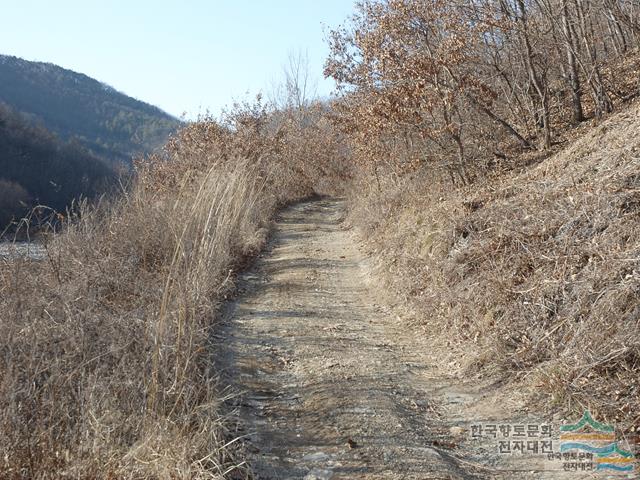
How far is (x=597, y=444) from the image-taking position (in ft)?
11.6

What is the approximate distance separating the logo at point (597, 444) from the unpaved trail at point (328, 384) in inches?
26.3

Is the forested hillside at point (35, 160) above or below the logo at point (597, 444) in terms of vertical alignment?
above

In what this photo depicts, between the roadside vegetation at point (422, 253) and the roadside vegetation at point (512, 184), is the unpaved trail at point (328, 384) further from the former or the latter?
the roadside vegetation at point (512, 184)

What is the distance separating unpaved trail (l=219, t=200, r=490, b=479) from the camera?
3.54 metres

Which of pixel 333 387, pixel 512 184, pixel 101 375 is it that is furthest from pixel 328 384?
pixel 512 184

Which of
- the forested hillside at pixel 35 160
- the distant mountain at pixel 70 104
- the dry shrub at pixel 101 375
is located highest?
the distant mountain at pixel 70 104

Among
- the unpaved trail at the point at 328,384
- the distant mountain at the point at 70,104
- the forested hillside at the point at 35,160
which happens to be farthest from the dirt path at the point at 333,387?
the distant mountain at the point at 70,104

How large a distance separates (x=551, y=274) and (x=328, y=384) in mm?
2004

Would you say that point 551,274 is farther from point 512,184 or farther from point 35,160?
point 35,160

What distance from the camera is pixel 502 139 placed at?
10.9 m

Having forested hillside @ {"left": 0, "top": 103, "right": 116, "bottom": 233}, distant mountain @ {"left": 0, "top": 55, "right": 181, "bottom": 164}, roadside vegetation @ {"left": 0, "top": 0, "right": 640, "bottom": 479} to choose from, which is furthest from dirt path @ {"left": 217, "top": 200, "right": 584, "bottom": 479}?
distant mountain @ {"left": 0, "top": 55, "right": 181, "bottom": 164}

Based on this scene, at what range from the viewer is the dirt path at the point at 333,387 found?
3.54 m

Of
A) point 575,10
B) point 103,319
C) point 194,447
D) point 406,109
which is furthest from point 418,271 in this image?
point 575,10

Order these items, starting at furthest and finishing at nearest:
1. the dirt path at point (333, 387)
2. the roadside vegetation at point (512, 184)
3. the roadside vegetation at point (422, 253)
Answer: the roadside vegetation at point (512, 184) < the dirt path at point (333, 387) < the roadside vegetation at point (422, 253)
